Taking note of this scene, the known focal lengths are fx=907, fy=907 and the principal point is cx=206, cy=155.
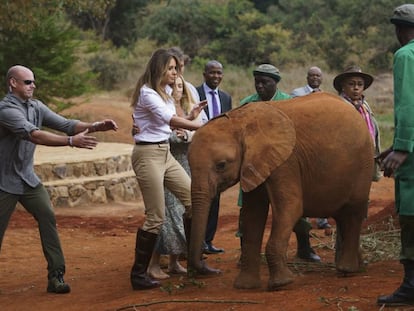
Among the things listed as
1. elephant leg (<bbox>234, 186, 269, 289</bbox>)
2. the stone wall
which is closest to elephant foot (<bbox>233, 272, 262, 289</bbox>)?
elephant leg (<bbox>234, 186, 269, 289</bbox>)

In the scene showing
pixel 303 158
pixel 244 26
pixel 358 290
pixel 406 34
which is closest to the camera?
pixel 406 34

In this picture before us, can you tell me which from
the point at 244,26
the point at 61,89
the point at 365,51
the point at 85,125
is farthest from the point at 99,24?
the point at 85,125

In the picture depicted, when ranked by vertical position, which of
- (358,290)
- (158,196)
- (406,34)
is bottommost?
(358,290)

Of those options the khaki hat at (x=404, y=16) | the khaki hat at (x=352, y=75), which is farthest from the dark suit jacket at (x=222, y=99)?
the khaki hat at (x=404, y=16)

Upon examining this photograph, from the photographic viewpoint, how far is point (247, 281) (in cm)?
746

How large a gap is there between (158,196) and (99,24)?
139 feet

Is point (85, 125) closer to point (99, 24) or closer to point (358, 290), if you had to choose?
point (358, 290)

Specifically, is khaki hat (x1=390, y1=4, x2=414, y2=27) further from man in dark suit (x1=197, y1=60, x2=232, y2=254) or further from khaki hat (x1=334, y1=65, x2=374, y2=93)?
man in dark suit (x1=197, y1=60, x2=232, y2=254)

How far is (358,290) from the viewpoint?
271 inches

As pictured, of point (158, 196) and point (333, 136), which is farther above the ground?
point (333, 136)

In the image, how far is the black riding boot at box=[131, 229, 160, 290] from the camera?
25.8 feet

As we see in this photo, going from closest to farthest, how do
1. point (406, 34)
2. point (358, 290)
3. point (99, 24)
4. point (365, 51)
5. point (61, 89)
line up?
point (406, 34) < point (358, 290) < point (61, 89) < point (365, 51) < point (99, 24)

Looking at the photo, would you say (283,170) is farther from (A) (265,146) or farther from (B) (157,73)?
(B) (157,73)

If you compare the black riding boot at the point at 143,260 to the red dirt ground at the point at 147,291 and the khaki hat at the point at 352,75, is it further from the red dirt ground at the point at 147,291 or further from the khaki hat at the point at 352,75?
the khaki hat at the point at 352,75
